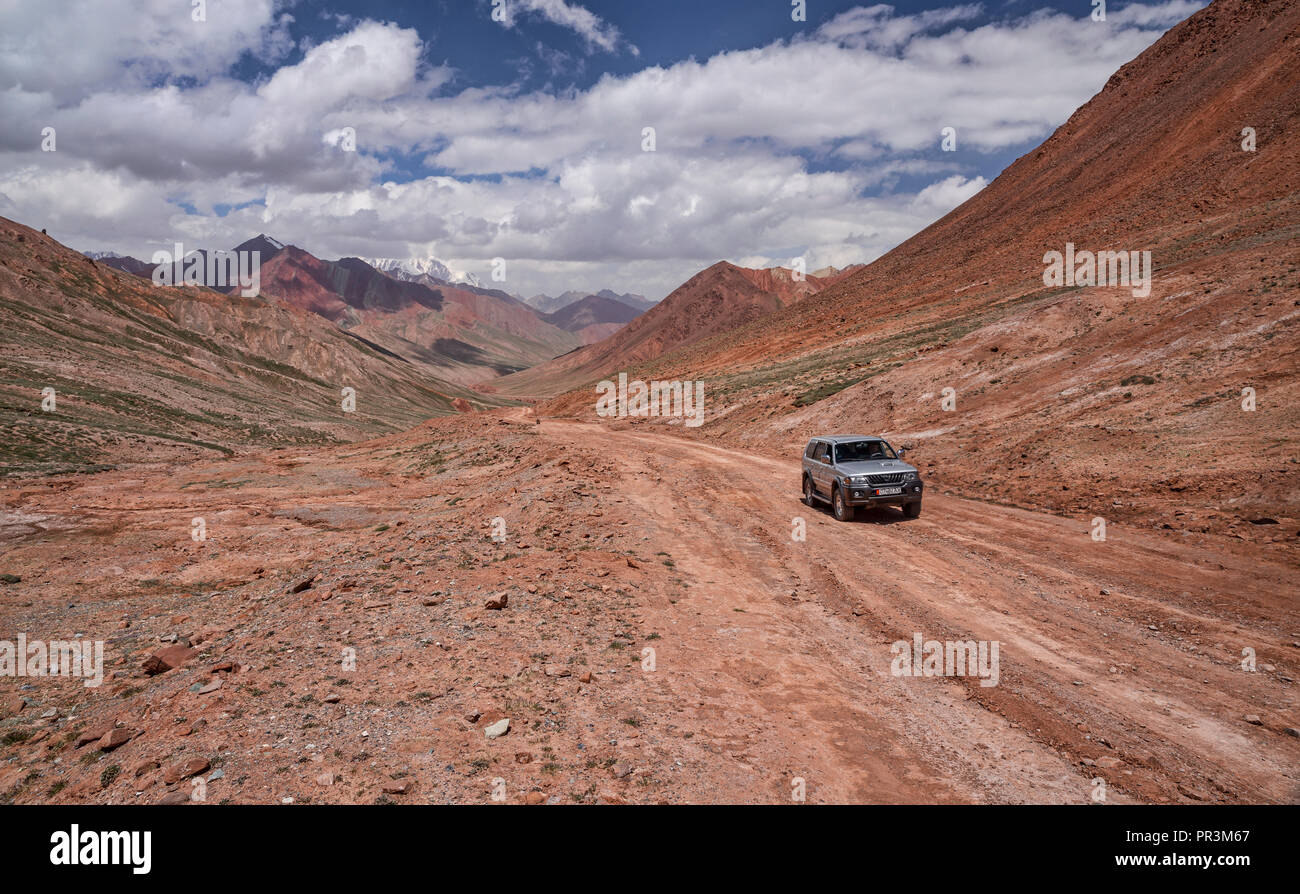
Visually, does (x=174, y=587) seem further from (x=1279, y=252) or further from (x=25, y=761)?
(x=1279, y=252)

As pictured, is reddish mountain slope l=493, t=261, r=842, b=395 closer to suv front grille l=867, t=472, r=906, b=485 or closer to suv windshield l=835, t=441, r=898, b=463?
suv windshield l=835, t=441, r=898, b=463

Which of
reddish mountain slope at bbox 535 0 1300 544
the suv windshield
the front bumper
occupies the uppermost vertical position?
reddish mountain slope at bbox 535 0 1300 544

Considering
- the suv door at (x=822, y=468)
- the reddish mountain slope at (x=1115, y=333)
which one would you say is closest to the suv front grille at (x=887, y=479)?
the suv door at (x=822, y=468)

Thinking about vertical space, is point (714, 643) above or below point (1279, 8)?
below

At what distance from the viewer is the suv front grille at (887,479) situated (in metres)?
15.6

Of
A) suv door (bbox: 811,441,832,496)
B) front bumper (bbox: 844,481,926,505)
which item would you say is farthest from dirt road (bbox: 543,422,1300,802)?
suv door (bbox: 811,441,832,496)

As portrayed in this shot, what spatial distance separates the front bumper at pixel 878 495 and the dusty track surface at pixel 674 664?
63 centimetres

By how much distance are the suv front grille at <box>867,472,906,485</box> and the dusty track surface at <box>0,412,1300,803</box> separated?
1110 mm

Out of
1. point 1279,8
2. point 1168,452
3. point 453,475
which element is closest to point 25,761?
point 453,475

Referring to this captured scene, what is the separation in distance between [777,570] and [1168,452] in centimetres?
1236

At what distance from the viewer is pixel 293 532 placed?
20047mm

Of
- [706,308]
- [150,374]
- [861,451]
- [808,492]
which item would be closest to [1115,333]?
[861,451]

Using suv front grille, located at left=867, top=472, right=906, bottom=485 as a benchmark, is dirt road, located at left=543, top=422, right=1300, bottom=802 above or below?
below

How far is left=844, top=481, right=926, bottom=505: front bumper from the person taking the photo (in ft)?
50.8
